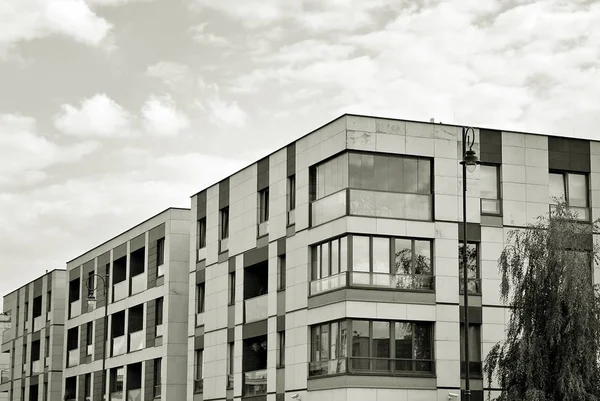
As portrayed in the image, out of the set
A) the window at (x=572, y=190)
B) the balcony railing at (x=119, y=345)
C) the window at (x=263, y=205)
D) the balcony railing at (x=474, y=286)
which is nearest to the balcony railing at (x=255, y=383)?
the window at (x=263, y=205)

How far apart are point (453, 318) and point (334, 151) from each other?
7.36 meters

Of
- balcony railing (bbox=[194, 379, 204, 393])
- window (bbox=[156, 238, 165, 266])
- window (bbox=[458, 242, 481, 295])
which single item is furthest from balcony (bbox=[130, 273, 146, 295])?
window (bbox=[458, 242, 481, 295])

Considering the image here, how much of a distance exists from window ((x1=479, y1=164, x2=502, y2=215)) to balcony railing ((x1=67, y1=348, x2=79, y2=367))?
115 feet

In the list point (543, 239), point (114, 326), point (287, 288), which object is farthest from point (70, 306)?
point (543, 239)

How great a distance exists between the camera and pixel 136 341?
58594 mm

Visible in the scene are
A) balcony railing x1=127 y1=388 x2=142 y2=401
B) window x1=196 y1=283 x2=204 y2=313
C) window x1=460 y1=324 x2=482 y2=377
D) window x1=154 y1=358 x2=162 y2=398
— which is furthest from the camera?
balcony railing x1=127 y1=388 x2=142 y2=401

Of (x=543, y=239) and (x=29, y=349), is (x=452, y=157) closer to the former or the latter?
(x=543, y=239)

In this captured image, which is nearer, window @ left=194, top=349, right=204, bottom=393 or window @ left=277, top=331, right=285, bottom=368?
window @ left=277, top=331, right=285, bottom=368

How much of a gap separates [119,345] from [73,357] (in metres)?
8.94

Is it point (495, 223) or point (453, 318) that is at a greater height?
point (495, 223)

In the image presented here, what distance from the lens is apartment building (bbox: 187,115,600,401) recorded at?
38.8 m

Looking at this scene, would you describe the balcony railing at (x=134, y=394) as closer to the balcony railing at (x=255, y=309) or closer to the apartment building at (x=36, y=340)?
the balcony railing at (x=255, y=309)

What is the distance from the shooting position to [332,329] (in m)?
39.5

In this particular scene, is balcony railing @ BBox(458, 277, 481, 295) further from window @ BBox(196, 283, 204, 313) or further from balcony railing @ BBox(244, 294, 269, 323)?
window @ BBox(196, 283, 204, 313)
